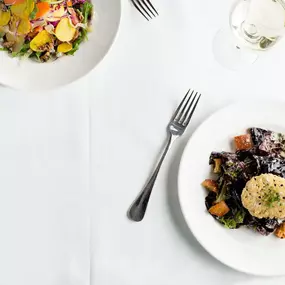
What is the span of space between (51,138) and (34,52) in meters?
0.21

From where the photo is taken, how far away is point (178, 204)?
4.56ft

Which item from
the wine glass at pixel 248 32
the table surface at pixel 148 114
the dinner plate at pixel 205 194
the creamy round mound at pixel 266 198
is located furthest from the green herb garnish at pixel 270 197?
the wine glass at pixel 248 32

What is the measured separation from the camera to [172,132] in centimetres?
139

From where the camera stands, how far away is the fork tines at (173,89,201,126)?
1.39 metres

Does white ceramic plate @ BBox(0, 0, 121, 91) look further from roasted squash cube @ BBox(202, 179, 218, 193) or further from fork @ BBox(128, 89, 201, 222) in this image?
roasted squash cube @ BBox(202, 179, 218, 193)

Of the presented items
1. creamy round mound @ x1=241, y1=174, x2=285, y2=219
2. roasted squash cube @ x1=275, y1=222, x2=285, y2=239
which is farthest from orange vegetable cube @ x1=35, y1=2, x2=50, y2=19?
roasted squash cube @ x1=275, y1=222, x2=285, y2=239

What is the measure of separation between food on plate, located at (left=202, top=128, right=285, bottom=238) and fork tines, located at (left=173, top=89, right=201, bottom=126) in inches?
4.3

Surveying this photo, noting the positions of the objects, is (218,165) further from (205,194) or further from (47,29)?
(47,29)

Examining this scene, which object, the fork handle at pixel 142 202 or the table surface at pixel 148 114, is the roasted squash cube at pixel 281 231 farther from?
the fork handle at pixel 142 202

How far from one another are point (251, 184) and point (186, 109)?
245 millimetres

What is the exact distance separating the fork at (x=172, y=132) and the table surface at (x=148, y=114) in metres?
0.02

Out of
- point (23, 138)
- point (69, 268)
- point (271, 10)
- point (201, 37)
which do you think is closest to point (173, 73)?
point (201, 37)

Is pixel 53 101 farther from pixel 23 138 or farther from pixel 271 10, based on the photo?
pixel 271 10

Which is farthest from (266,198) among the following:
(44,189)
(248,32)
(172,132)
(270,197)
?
(44,189)
